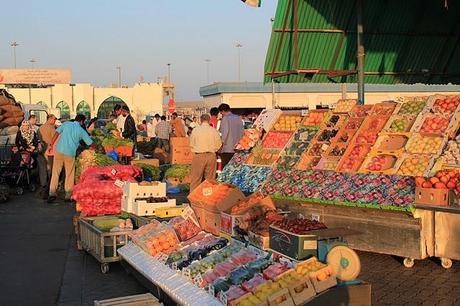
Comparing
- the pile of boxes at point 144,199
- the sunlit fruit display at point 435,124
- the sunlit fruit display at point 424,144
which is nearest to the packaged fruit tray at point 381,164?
the sunlit fruit display at point 424,144

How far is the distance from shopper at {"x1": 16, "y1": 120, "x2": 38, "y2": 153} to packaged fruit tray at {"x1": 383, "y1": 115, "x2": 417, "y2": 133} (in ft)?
35.8

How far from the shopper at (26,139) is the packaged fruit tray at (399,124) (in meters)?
10.9

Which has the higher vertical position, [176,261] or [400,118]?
[400,118]

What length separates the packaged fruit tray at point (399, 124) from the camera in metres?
9.28

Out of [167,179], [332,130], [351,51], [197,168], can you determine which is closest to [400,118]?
[332,130]

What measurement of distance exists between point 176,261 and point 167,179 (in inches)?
397

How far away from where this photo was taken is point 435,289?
7109 millimetres

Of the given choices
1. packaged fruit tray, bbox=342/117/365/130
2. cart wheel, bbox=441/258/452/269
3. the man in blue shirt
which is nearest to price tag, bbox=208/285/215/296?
cart wheel, bbox=441/258/452/269

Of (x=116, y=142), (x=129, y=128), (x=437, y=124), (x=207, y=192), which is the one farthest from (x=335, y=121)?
(x=129, y=128)

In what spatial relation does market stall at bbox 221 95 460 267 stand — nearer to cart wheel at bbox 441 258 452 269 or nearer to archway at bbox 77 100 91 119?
cart wheel at bbox 441 258 452 269

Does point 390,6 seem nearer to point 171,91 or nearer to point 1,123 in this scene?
point 1,123

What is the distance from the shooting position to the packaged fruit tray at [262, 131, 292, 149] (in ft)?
36.8

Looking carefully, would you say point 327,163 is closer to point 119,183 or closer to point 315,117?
point 315,117

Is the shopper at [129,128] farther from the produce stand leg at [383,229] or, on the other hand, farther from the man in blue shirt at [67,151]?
the produce stand leg at [383,229]
